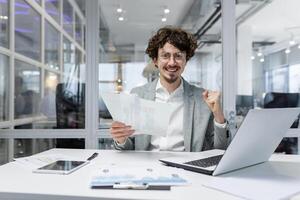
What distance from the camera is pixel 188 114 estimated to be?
4.93 ft

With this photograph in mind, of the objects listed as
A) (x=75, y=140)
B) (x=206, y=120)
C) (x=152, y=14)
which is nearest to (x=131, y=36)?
(x=152, y=14)

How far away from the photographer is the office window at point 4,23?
8.25 feet

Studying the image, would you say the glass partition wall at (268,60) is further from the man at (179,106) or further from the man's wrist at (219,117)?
the man's wrist at (219,117)

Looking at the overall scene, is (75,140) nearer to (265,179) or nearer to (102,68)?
(102,68)

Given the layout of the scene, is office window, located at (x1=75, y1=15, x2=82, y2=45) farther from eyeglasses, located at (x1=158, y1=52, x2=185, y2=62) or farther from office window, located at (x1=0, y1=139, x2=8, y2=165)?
eyeglasses, located at (x1=158, y1=52, x2=185, y2=62)

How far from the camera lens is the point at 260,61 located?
109 inches

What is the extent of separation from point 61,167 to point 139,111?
34cm

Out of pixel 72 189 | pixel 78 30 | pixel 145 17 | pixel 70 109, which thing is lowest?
pixel 72 189

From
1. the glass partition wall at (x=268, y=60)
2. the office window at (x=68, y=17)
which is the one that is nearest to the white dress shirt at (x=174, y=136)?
the glass partition wall at (x=268, y=60)

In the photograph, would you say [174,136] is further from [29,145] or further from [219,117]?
[29,145]

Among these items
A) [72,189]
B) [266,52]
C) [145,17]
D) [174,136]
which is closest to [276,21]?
[266,52]

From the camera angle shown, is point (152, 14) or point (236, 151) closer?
point (236, 151)

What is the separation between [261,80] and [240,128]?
211 cm

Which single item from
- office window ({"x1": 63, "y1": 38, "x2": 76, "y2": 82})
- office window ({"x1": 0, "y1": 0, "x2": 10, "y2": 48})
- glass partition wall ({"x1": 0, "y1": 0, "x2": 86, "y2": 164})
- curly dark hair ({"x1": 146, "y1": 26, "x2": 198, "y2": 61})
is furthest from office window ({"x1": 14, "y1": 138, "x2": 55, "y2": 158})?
curly dark hair ({"x1": 146, "y1": 26, "x2": 198, "y2": 61})
